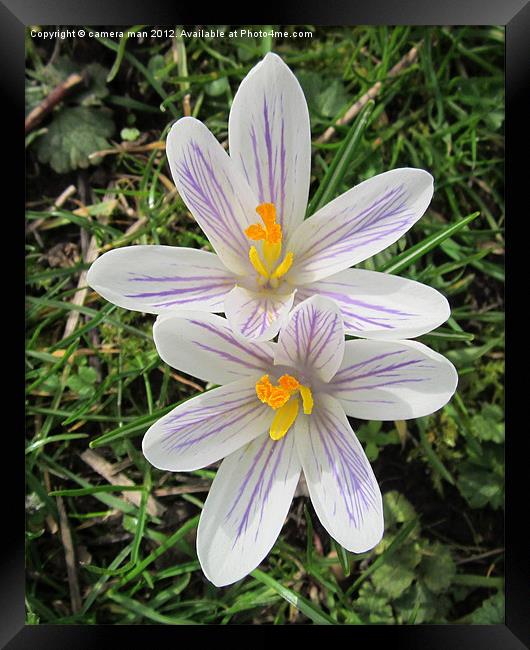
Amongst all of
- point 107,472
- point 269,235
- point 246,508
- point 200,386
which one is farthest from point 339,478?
point 107,472

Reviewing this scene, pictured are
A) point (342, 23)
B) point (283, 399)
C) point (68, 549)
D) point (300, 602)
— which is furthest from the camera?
point (68, 549)

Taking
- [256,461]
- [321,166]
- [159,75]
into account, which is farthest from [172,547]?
[159,75]

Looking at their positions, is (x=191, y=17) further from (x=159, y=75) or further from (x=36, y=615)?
(x=36, y=615)

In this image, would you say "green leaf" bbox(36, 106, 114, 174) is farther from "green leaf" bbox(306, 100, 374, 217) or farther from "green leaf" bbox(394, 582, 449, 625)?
"green leaf" bbox(394, 582, 449, 625)

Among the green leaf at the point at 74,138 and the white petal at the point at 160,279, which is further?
the green leaf at the point at 74,138

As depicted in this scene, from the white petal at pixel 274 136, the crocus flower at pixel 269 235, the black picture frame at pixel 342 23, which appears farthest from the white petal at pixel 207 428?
the black picture frame at pixel 342 23

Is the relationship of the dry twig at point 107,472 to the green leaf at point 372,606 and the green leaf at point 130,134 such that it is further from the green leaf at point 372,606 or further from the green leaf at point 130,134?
the green leaf at point 130,134

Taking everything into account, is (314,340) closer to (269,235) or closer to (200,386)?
(269,235)
